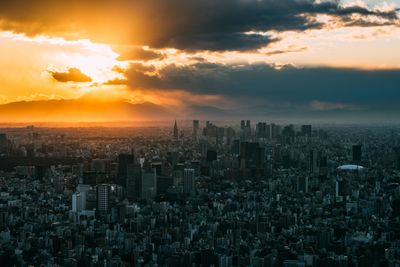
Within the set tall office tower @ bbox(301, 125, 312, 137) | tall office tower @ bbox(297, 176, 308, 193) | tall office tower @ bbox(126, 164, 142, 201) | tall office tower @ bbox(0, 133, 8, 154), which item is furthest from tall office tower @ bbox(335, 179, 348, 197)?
tall office tower @ bbox(301, 125, 312, 137)

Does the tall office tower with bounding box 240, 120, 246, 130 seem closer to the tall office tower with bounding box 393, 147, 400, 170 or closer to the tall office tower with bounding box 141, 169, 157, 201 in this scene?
the tall office tower with bounding box 393, 147, 400, 170

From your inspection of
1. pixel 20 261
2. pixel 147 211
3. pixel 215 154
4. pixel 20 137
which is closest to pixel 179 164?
pixel 215 154

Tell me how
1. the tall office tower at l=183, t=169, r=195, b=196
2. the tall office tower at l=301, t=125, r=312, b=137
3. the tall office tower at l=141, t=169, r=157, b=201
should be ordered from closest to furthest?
the tall office tower at l=141, t=169, r=157, b=201, the tall office tower at l=183, t=169, r=195, b=196, the tall office tower at l=301, t=125, r=312, b=137

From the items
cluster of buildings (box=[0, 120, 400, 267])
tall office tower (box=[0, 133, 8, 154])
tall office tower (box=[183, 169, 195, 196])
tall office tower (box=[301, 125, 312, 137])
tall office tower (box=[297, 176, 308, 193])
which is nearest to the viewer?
cluster of buildings (box=[0, 120, 400, 267])

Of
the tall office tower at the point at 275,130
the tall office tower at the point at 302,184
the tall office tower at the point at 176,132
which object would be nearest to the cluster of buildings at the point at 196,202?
the tall office tower at the point at 302,184

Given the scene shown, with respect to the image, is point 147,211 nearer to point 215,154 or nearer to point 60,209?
point 60,209

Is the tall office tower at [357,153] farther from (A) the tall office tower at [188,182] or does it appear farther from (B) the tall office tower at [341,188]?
(A) the tall office tower at [188,182]

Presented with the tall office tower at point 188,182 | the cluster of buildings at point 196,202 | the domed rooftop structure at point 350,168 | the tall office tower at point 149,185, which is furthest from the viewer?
the domed rooftop structure at point 350,168
